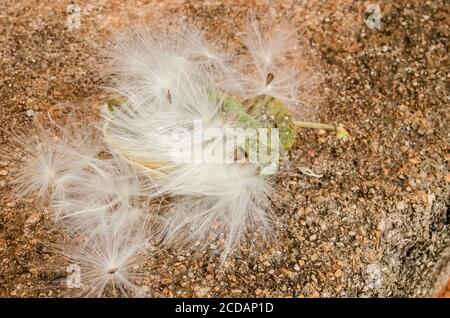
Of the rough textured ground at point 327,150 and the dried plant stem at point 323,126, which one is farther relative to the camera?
the dried plant stem at point 323,126

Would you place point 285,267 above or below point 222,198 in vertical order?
below

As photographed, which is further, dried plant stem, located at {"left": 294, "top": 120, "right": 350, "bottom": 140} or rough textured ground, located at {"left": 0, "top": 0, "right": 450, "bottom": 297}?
dried plant stem, located at {"left": 294, "top": 120, "right": 350, "bottom": 140}

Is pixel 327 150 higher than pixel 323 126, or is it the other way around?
pixel 323 126
